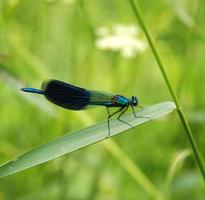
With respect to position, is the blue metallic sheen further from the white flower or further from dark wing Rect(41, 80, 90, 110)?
the white flower

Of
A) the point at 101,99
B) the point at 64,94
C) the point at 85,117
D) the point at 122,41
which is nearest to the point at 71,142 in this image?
the point at 64,94

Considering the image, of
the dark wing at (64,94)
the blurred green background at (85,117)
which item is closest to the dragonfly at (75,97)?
the dark wing at (64,94)

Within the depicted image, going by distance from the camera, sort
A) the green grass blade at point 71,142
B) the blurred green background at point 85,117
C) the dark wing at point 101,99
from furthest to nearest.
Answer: the blurred green background at point 85,117
the dark wing at point 101,99
the green grass blade at point 71,142

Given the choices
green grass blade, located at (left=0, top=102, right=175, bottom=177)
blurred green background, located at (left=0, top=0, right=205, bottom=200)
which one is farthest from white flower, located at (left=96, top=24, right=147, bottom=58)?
green grass blade, located at (left=0, top=102, right=175, bottom=177)

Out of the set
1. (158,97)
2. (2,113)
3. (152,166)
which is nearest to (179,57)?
(158,97)

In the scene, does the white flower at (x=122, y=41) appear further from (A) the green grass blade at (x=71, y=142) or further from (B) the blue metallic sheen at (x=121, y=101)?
(A) the green grass blade at (x=71, y=142)

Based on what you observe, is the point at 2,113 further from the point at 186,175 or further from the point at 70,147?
the point at 70,147

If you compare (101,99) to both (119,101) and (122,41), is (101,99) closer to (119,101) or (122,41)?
(119,101)
